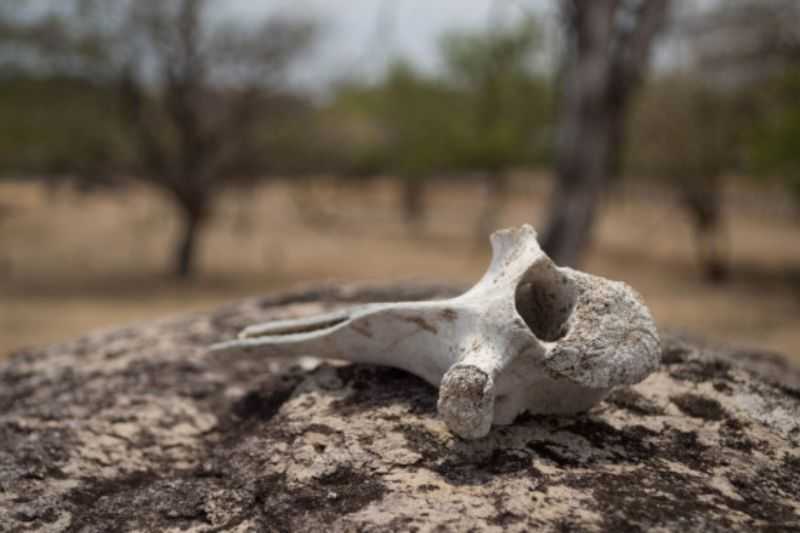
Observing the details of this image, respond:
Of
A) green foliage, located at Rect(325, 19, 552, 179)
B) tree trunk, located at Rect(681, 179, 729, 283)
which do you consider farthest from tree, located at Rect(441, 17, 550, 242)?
tree trunk, located at Rect(681, 179, 729, 283)

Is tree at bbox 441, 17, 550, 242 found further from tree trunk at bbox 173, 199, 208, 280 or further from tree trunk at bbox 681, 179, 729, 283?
tree trunk at bbox 173, 199, 208, 280

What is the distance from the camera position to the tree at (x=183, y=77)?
11266mm

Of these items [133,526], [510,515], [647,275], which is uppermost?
[510,515]

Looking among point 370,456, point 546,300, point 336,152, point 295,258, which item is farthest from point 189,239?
point 370,456

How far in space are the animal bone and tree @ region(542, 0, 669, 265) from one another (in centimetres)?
352

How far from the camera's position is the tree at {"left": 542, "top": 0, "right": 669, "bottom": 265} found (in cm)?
505

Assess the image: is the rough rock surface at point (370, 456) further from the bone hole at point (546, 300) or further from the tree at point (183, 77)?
the tree at point (183, 77)

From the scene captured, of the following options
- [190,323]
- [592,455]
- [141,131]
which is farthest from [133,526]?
[141,131]

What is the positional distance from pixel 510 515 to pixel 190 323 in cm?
182

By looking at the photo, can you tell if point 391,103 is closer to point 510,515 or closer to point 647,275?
point 647,275

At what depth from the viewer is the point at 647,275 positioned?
13.4m

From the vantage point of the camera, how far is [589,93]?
17.0ft

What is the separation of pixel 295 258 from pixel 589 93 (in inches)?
377

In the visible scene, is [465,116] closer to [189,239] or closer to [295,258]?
[295,258]
